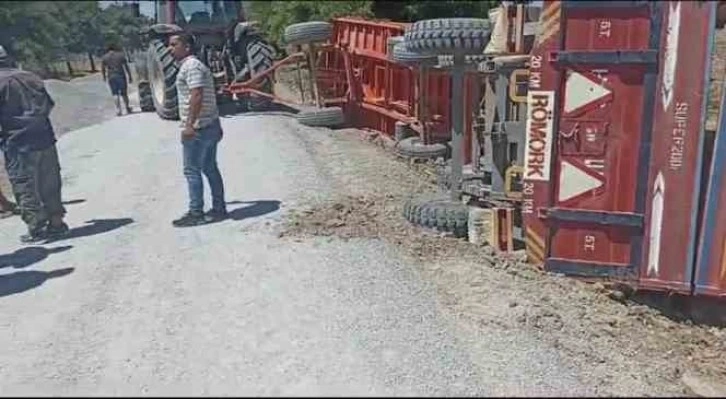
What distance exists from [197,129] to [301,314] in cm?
283

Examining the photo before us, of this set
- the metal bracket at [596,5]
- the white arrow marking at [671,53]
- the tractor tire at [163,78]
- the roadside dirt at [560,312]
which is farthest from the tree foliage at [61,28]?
the white arrow marking at [671,53]

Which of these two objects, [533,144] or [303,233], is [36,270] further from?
[533,144]

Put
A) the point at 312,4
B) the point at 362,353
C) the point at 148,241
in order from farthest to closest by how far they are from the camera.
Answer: the point at 312,4
the point at 148,241
the point at 362,353

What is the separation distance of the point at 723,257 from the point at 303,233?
10.8ft

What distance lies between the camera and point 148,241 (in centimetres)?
707

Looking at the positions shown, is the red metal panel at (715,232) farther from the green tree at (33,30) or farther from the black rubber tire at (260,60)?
the green tree at (33,30)

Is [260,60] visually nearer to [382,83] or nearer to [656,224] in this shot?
[382,83]

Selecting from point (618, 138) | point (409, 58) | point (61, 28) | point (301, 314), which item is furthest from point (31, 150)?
point (61, 28)

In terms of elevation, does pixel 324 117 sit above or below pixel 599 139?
below

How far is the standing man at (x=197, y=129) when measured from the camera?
7.03m

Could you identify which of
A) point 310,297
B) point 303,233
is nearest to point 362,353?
point 310,297

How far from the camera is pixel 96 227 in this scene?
7.75m

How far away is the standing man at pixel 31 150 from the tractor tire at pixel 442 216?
3298 mm

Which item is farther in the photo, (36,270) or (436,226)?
(436,226)
